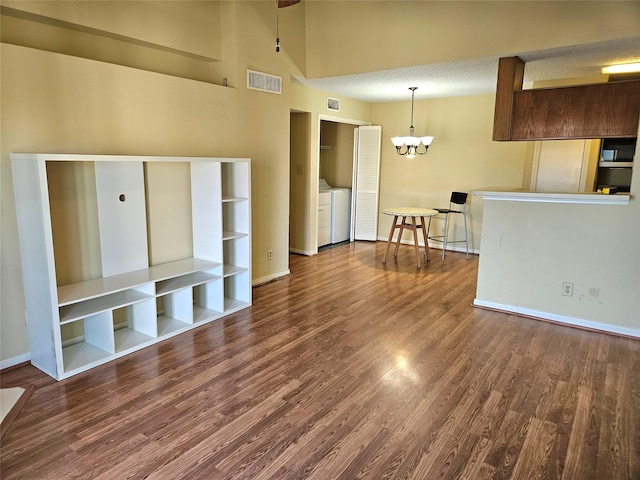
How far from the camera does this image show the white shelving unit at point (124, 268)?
8.48 ft

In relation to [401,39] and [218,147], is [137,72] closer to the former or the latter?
[218,147]

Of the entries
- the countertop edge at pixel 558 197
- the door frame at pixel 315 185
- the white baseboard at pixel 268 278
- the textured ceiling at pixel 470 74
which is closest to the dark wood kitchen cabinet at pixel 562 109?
the textured ceiling at pixel 470 74

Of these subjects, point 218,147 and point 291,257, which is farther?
point 291,257

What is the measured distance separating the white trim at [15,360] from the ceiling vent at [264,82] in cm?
305

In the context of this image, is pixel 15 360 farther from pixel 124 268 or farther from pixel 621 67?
pixel 621 67

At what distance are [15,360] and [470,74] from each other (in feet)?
16.3

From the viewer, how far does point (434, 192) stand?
21.8 feet

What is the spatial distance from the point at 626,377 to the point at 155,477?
2.97 metres

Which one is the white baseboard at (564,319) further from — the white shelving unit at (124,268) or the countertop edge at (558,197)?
the white shelving unit at (124,268)

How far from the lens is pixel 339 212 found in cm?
705

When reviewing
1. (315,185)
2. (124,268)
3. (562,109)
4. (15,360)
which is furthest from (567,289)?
(15,360)

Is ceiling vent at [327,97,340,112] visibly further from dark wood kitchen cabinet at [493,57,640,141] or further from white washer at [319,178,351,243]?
dark wood kitchen cabinet at [493,57,640,141]

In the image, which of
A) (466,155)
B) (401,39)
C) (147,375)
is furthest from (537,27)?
(147,375)

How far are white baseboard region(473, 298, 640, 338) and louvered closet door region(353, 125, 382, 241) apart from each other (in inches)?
125
